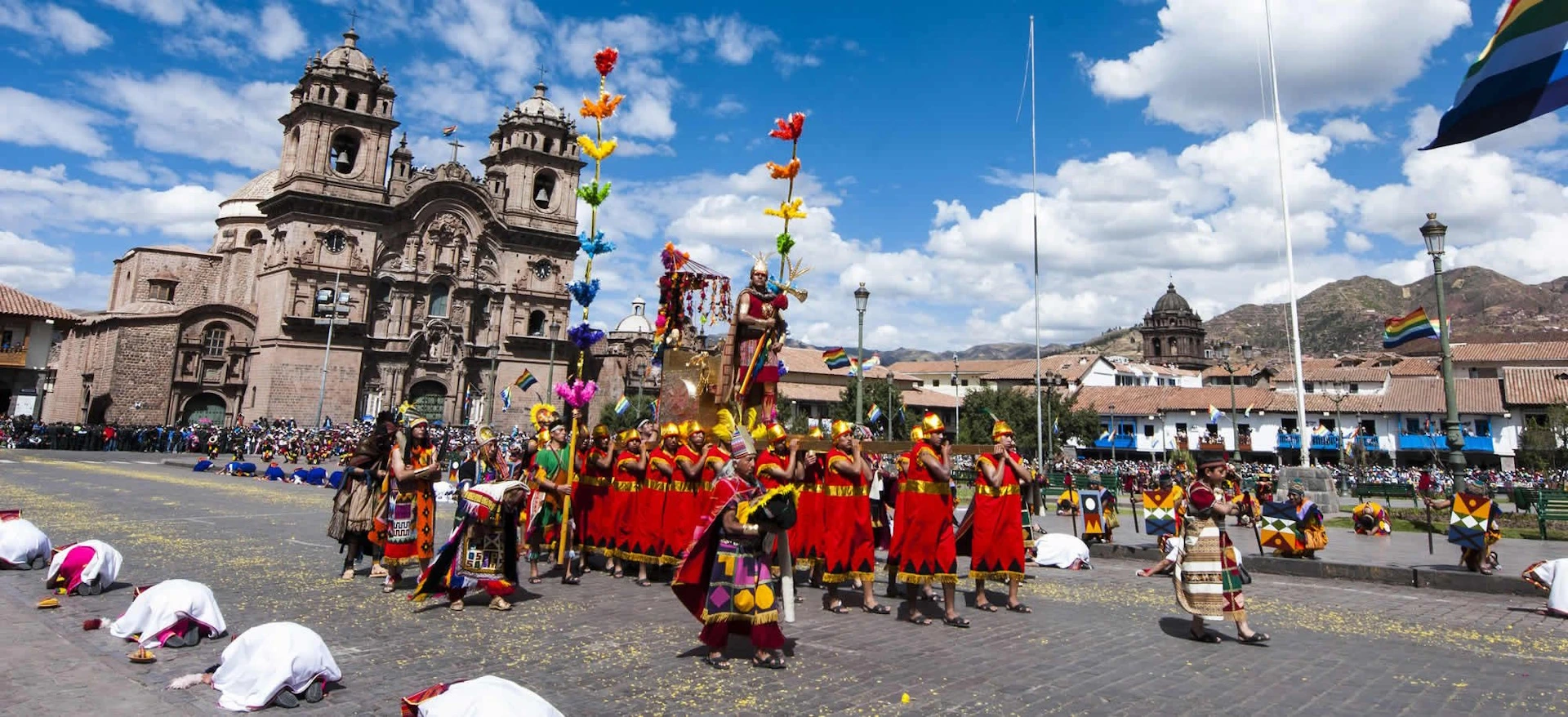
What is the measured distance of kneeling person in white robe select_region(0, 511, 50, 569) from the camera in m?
8.86

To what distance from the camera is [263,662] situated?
4.91m

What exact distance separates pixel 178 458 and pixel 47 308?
1885 centimetres

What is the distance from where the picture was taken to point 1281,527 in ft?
40.7

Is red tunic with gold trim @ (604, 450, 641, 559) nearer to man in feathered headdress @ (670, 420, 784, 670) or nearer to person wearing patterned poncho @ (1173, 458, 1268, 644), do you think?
man in feathered headdress @ (670, 420, 784, 670)

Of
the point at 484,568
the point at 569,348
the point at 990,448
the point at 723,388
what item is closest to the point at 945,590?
the point at 990,448

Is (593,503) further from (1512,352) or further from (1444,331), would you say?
(1512,352)

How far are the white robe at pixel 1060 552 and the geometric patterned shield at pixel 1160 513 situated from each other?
3.58 ft

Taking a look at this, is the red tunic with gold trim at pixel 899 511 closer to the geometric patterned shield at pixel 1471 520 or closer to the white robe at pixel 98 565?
the white robe at pixel 98 565

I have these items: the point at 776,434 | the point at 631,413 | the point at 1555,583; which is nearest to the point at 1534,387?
the point at 1555,583

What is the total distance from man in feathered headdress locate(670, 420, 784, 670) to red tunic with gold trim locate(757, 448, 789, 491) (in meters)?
0.85

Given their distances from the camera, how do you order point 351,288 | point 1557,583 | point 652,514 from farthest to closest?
1. point 351,288
2. point 652,514
3. point 1557,583

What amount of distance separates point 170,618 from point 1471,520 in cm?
1478

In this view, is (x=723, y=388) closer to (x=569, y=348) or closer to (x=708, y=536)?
(x=708, y=536)

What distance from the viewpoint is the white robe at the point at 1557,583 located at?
860 centimetres
